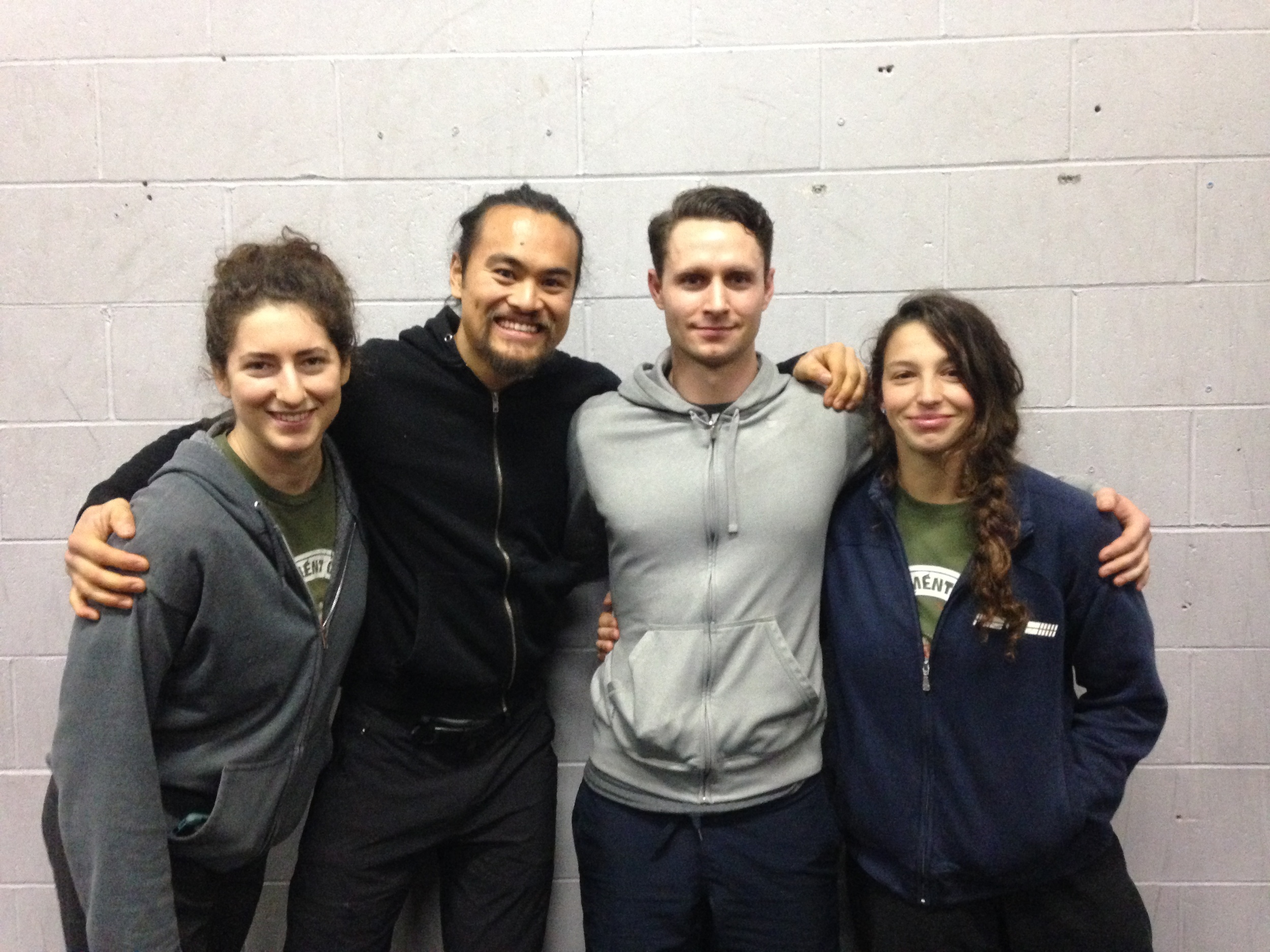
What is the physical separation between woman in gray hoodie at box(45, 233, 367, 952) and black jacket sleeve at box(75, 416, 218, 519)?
5.7 inches

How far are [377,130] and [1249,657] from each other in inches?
81.5

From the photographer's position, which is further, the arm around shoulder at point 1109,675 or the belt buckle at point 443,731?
the belt buckle at point 443,731

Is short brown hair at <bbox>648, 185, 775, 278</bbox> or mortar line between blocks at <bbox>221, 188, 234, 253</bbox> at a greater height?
mortar line between blocks at <bbox>221, 188, 234, 253</bbox>

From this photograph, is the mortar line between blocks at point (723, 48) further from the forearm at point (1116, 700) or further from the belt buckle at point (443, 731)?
the belt buckle at point (443, 731)

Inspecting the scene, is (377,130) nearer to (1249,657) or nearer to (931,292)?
(931,292)

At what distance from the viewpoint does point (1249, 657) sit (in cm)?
183

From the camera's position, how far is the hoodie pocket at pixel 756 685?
1.44m

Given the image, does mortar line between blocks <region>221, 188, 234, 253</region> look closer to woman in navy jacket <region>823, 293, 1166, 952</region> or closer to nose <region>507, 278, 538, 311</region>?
nose <region>507, 278, 538, 311</region>

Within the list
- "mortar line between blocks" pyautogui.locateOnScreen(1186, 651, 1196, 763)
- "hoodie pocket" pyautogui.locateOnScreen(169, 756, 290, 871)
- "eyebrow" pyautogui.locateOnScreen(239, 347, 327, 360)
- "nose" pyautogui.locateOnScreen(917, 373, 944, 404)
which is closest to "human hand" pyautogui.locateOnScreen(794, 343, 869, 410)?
"nose" pyautogui.locateOnScreen(917, 373, 944, 404)

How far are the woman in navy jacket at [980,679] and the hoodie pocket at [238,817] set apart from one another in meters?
0.95

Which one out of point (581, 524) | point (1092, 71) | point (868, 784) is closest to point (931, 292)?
point (1092, 71)

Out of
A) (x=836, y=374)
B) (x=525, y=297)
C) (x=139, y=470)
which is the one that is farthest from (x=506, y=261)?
(x=139, y=470)

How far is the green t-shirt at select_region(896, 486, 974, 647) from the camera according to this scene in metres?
1.47

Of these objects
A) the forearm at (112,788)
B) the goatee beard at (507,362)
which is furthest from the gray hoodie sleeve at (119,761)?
the goatee beard at (507,362)
